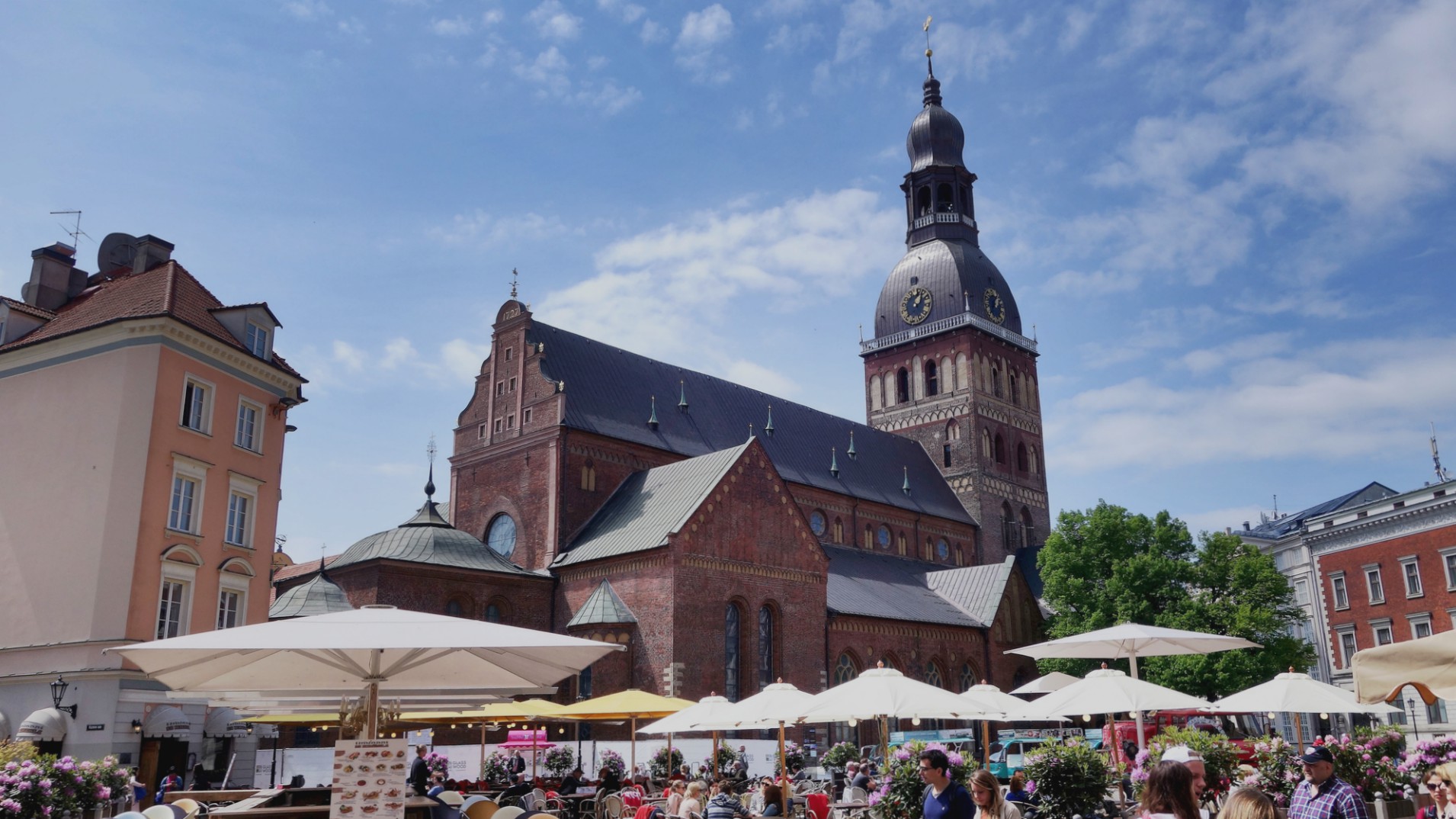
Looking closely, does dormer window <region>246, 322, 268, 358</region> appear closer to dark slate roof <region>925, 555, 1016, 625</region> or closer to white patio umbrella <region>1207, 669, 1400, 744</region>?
white patio umbrella <region>1207, 669, 1400, 744</region>

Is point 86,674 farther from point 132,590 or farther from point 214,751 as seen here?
point 214,751

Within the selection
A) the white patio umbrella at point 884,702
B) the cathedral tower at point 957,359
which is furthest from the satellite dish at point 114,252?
the cathedral tower at point 957,359

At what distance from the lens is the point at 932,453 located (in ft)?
213

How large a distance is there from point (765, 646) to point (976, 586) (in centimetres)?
1730

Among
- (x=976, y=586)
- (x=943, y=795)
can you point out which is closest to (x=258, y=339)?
(x=943, y=795)

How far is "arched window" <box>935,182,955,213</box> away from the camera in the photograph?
6644 centimetres

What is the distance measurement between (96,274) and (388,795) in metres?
29.5

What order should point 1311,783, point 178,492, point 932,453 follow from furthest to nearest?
point 932,453 → point 178,492 → point 1311,783

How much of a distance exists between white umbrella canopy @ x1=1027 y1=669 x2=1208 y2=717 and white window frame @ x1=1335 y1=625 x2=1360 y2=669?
3596 centimetres

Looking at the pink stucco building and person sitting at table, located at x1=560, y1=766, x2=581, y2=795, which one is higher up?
the pink stucco building

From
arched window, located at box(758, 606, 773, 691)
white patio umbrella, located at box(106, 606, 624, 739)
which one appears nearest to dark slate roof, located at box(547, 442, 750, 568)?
arched window, located at box(758, 606, 773, 691)

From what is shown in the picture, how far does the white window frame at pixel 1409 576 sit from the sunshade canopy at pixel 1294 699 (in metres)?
33.2

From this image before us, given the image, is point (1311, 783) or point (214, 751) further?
point (214, 751)

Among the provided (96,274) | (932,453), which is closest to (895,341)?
(932,453)
